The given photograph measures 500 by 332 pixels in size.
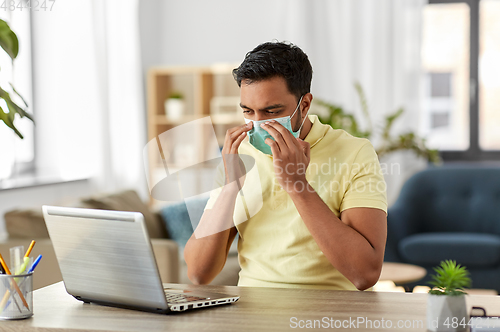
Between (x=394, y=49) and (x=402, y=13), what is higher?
(x=402, y=13)

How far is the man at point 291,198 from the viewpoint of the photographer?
1271 millimetres

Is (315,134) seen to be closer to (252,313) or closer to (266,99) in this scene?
(266,99)

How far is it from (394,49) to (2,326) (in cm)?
382

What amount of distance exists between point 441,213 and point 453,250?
0.56 metres

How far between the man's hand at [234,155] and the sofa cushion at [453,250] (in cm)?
230

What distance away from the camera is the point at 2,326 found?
0.99 metres

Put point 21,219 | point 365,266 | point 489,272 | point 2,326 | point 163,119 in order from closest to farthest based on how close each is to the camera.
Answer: point 2,326 → point 365,266 → point 21,219 → point 489,272 → point 163,119

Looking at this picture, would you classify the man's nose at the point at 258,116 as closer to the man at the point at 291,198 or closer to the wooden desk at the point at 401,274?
the man at the point at 291,198

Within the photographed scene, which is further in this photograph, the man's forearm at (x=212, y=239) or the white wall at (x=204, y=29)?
the white wall at (x=204, y=29)

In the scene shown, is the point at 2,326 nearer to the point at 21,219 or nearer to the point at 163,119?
the point at 21,219

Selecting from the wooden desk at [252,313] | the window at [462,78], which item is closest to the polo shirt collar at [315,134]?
the wooden desk at [252,313]

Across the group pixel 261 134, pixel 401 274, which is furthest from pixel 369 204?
pixel 401 274

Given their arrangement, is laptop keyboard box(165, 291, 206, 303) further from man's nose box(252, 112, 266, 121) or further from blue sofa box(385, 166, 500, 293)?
blue sofa box(385, 166, 500, 293)

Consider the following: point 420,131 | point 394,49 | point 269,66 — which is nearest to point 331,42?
point 394,49
